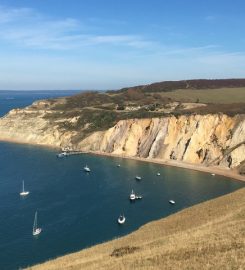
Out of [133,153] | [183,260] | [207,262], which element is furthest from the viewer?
[133,153]

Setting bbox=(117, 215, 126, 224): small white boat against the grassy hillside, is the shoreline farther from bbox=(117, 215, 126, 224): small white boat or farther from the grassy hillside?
bbox=(117, 215, 126, 224): small white boat

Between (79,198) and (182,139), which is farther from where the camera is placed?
(182,139)

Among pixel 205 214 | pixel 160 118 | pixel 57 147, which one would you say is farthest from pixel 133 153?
pixel 205 214

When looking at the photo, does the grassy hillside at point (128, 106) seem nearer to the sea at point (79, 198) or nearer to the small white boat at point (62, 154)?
the small white boat at point (62, 154)

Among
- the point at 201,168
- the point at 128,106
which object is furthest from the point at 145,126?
the point at 128,106

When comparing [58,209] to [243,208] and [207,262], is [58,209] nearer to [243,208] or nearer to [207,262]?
[243,208]

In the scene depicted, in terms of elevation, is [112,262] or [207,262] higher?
[207,262]

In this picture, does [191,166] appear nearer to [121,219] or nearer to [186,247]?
[121,219]

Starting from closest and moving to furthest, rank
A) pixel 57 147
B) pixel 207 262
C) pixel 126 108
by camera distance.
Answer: pixel 207 262, pixel 57 147, pixel 126 108

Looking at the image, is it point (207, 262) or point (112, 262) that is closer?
point (207, 262)
